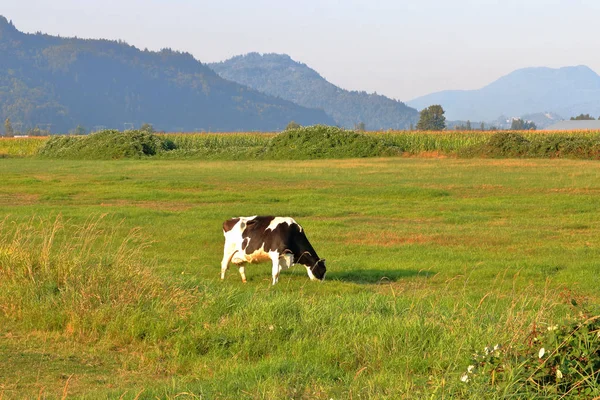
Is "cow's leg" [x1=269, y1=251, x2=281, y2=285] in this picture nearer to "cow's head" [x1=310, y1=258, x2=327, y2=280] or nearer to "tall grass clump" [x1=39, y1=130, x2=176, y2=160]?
"cow's head" [x1=310, y1=258, x2=327, y2=280]

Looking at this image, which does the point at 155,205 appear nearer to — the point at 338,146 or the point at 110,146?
the point at 338,146

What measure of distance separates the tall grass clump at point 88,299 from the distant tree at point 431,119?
126352 millimetres

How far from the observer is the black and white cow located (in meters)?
14.0

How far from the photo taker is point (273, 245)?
1395 cm

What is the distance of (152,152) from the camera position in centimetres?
7081

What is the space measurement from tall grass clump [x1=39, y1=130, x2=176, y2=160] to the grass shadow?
54601 millimetres

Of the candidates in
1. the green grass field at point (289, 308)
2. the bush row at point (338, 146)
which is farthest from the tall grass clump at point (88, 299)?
the bush row at point (338, 146)

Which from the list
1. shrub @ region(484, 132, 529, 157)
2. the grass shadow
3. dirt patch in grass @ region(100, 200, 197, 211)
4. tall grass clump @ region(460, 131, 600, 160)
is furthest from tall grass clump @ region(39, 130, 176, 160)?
the grass shadow

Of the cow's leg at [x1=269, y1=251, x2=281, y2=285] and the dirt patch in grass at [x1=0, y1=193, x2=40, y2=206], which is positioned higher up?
the cow's leg at [x1=269, y1=251, x2=281, y2=285]

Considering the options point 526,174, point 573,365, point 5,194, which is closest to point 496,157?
point 526,174

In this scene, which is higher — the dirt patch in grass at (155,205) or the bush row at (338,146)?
the bush row at (338,146)

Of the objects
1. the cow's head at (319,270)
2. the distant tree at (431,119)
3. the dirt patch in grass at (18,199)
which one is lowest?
the dirt patch in grass at (18,199)

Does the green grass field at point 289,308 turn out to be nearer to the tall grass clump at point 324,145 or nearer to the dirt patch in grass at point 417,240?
the dirt patch in grass at point 417,240

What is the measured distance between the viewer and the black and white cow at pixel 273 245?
13969mm
